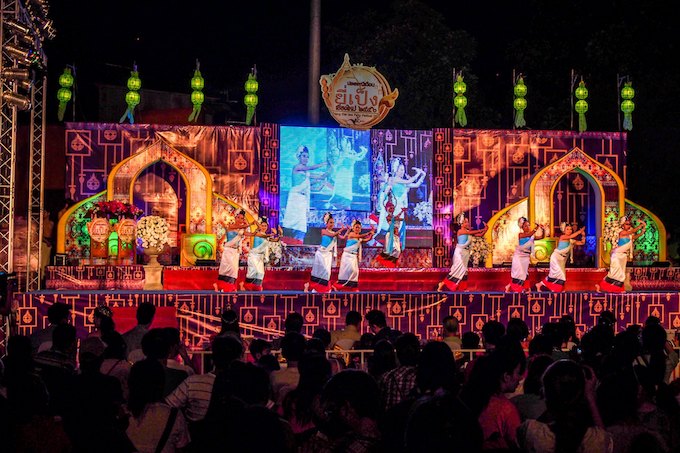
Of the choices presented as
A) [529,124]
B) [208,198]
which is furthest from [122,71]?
[529,124]

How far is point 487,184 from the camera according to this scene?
19.7m

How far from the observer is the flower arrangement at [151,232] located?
1809 centimetres

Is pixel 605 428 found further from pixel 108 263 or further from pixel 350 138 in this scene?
pixel 350 138

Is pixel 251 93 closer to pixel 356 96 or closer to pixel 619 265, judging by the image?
pixel 356 96

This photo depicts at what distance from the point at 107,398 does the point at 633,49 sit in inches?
652

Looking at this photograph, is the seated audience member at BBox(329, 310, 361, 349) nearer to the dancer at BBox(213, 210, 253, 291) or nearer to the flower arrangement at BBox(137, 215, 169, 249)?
the dancer at BBox(213, 210, 253, 291)

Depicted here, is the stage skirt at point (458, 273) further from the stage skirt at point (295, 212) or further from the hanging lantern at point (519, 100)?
the hanging lantern at point (519, 100)

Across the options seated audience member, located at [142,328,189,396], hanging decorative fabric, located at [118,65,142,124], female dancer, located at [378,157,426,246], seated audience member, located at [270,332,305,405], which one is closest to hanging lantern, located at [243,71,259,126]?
hanging decorative fabric, located at [118,65,142,124]

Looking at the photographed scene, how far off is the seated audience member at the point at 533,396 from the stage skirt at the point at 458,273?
37.1 feet

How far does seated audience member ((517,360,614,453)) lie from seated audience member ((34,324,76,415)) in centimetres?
229

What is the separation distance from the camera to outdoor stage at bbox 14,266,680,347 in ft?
47.5

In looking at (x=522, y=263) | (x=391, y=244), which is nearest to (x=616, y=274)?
(x=522, y=263)

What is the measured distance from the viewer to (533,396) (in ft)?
18.0

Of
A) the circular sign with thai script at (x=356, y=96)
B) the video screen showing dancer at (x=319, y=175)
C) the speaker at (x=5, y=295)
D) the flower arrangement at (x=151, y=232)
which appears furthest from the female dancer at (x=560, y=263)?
the speaker at (x=5, y=295)
